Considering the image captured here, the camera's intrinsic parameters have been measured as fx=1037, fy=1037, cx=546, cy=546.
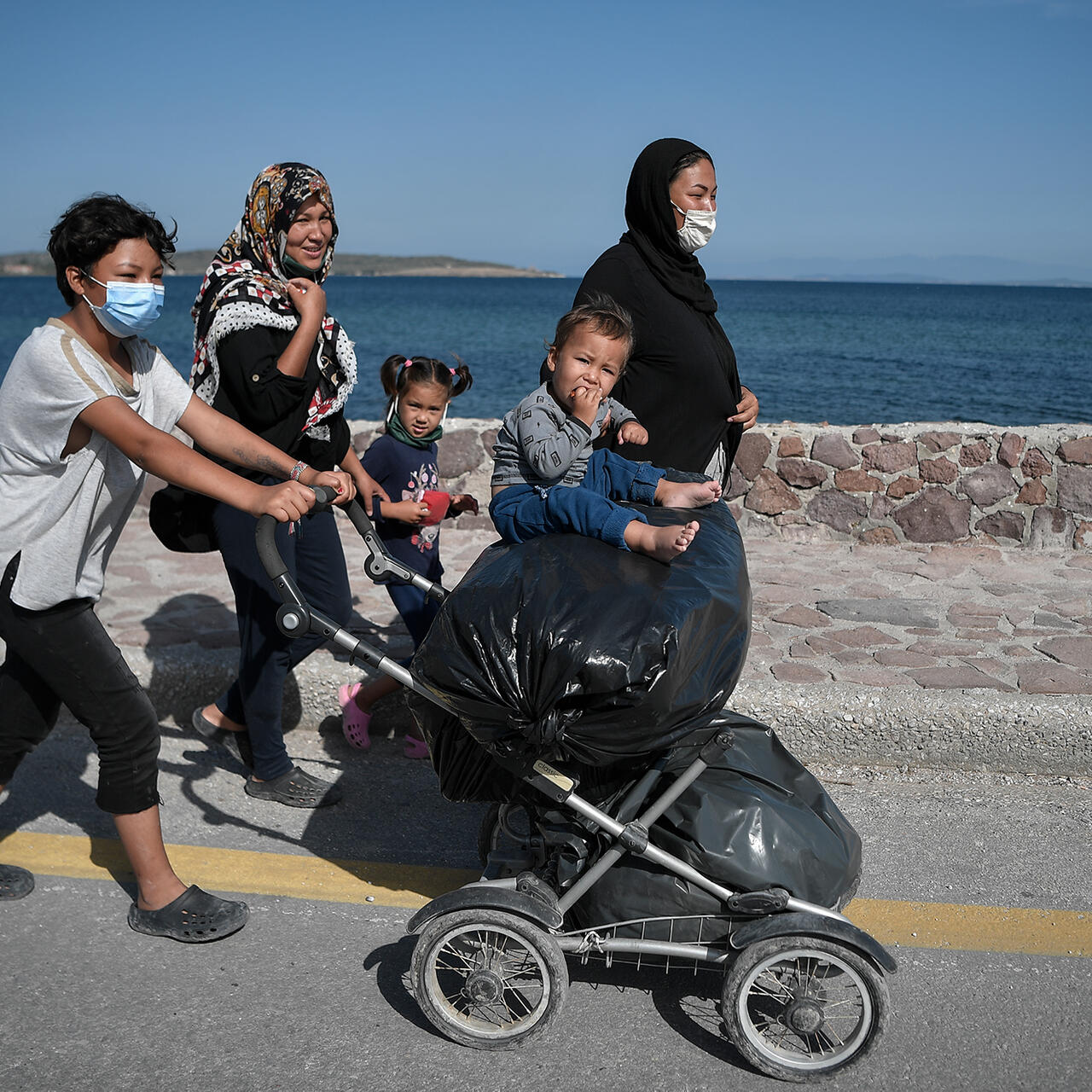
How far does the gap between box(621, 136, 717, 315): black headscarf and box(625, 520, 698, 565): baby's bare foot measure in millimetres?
1276

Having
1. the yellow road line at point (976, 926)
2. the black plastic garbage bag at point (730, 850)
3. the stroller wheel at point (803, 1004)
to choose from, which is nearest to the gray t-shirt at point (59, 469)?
the black plastic garbage bag at point (730, 850)

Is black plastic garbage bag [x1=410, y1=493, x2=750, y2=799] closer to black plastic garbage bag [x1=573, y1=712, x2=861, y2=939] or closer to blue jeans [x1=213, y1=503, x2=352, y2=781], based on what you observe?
black plastic garbage bag [x1=573, y1=712, x2=861, y2=939]

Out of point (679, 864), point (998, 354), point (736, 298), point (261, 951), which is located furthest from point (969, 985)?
point (736, 298)

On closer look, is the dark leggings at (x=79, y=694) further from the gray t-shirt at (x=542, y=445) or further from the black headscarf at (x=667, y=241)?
the black headscarf at (x=667, y=241)

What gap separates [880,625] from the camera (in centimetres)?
504

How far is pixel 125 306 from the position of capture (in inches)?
104

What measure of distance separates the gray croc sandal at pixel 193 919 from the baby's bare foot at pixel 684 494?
5.47 ft

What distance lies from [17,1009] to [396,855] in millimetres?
1163

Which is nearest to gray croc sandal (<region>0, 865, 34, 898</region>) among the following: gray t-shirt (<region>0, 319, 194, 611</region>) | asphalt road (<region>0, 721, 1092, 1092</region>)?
asphalt road (<region>0, 721, 1092, 1092</region>)

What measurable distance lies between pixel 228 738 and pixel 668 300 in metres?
2.27

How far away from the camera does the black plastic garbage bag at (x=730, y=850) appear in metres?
2.44

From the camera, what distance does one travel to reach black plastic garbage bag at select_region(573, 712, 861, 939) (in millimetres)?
2439

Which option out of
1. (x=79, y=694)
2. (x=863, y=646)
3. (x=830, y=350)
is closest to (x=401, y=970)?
(x=79, y=694)

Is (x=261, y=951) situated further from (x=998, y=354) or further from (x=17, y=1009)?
(x=998, y=354)
